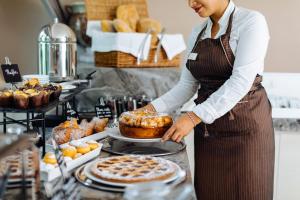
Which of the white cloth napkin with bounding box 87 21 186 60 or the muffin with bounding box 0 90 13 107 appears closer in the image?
the muffin with bounding box 0 90 13 107

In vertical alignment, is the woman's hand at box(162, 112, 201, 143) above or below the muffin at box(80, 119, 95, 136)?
above

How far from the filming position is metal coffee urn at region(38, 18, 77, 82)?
6.83 feet

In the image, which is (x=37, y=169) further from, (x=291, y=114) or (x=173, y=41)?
(x=291, y=114)

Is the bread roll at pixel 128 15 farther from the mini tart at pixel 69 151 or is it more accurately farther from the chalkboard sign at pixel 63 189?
the chalkboard sign at pixel 63 189

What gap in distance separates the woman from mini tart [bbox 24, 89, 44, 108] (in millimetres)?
550

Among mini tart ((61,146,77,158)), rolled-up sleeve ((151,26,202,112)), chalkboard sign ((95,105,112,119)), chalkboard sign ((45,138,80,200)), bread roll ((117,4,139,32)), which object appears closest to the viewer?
chalkboard sign ((45,138,80,200))

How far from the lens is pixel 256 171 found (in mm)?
1778

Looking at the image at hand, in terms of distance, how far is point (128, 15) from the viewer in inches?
107

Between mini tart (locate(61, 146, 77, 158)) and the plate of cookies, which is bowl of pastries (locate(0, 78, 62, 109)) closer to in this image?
mini tart (locate(61, 146, 77, 158))

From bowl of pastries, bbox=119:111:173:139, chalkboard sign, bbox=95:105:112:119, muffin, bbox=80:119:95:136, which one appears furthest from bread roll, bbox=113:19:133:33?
bowl of pastries, bbox=119:111:173:139

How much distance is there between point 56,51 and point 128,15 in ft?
2.49

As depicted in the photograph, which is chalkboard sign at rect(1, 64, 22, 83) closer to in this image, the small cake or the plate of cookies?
the small cake

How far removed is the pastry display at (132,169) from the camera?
3.55ft

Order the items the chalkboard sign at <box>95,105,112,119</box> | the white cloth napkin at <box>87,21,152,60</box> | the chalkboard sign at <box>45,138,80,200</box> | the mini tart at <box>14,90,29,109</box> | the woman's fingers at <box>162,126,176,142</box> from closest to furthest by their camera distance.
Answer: the chalkboard sign at <box>45,138,80,200</box> < the mini tart at <box>14,90,29,109</box> < the woman's fingers at <box>162,126,176,142</box> < the chalkboard sign at <box>95,105,112,119</box> < the white cloth napkin at <box>87,21,152,60</box>
